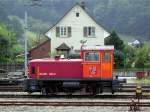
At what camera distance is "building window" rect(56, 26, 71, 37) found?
217ft

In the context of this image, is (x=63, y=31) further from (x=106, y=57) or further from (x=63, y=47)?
(x=106, y=57)

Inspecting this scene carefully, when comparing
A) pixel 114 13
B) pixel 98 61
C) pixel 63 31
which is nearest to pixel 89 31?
pixel 63 31

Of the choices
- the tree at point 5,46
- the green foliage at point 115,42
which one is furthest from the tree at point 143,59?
the tree at point 5,46

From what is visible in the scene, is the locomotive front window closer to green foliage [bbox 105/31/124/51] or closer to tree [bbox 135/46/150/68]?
tree [bbox 135/46/150/68]

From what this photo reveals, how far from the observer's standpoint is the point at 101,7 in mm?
134625

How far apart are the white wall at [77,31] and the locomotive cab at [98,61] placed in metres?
38.4

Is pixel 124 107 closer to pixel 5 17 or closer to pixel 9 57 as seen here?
pixel 9 57

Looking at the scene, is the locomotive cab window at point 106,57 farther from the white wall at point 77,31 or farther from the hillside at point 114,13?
the hillside at point 114,13

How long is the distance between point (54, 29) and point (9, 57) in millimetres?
9956

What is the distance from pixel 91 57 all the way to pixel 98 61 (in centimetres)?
46

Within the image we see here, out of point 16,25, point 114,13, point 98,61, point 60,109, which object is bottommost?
point 60,109

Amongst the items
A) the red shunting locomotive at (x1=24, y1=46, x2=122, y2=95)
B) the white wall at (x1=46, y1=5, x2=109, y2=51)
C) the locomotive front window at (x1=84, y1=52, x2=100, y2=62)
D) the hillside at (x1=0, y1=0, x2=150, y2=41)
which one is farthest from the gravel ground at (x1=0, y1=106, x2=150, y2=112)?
the hillside at (x1=0, y1=0, x2=150, y2=41)

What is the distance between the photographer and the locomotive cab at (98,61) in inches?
1087

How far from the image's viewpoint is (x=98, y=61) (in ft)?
90.7
